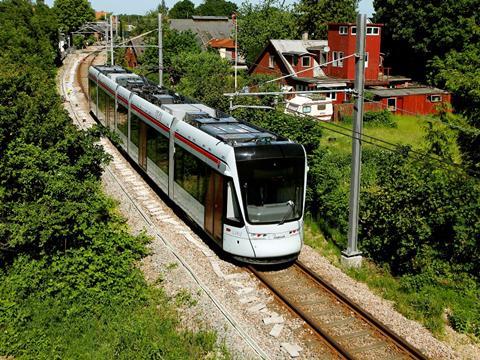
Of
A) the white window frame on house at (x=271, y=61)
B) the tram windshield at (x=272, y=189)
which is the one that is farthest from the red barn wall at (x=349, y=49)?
the tram windshield at (x=272, y=189)

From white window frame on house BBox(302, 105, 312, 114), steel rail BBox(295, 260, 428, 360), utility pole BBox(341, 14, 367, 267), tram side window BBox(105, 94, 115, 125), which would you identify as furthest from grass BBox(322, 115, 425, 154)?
steel rail BBox(295, 260, 428, 360)

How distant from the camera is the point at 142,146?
21719 mm

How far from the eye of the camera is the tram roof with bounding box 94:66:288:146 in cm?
1505

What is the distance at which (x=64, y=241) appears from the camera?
1458 centimetres

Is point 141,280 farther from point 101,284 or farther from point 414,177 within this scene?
point 414,177

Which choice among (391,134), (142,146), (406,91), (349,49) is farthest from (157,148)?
(349,49)

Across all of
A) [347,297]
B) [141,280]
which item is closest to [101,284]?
[141,280]

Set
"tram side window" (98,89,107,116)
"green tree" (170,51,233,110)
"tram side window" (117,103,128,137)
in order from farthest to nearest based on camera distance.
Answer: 1. "green tree" (170,51,233,110)
2. "tram side window" (98,89,107,116)
3. "tram side window" (117,103,128,137)

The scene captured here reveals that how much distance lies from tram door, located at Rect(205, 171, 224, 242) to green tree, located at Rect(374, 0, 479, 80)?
39609mm

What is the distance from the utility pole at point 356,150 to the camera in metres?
14.5

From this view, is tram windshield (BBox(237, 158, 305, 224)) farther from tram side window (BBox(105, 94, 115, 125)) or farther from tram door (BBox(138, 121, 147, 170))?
tram side window (BBox(105, 94, 115, 125))

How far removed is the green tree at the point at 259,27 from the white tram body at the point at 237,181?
45613mm

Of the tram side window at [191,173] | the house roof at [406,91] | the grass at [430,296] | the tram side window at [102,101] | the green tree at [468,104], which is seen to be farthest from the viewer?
the house roof at [406,91]

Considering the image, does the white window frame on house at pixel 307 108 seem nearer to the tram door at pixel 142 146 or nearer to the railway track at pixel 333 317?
the tram door at pixel 142 146
